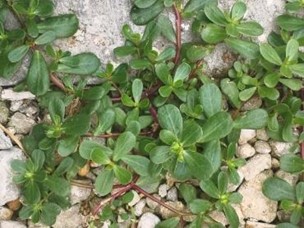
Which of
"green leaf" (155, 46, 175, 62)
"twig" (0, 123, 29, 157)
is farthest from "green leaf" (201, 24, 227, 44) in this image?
"twig" (0, 123, 29, 157)

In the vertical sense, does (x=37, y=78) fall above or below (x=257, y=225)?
above

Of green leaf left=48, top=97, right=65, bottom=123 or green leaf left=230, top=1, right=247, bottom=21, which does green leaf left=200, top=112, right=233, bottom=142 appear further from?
green leaf left=48, top=97, right=65, bottom=123

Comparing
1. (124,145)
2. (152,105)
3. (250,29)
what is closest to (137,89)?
(152,105)

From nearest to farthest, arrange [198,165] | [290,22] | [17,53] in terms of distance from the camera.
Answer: [198,165]
[17,53]
[290,22]

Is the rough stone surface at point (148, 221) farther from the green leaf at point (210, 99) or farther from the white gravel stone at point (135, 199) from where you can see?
the green leaf at point (210, 99)

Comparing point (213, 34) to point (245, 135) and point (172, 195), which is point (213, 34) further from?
point (172, 195)
